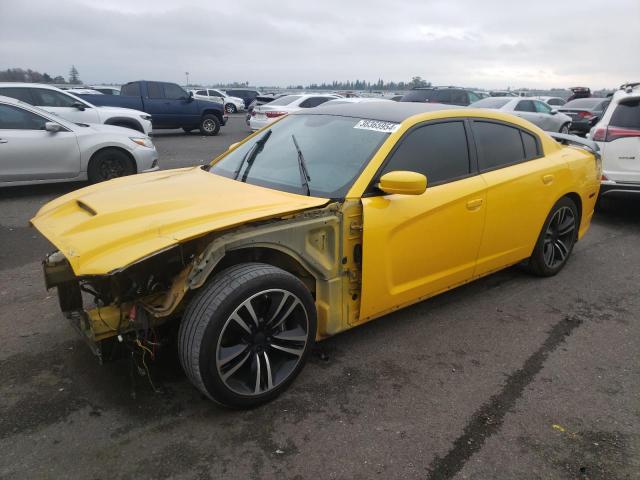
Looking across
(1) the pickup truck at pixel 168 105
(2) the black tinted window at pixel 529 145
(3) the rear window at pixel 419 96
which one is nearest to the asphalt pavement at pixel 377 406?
(2) the black tinted window at pixel 529 145

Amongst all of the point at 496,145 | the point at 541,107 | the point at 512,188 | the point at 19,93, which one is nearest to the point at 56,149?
the point at 19,93

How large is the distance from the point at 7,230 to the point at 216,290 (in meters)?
4.71

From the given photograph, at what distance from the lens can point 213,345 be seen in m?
2.49

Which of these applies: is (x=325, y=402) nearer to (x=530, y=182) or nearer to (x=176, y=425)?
(x=176, y=425)

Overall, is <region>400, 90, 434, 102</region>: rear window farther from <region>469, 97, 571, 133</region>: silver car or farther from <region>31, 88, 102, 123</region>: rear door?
<region>31, 88, 102, 123</region>: rear door

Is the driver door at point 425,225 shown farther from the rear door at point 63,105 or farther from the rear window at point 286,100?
the rear window at point 286,100

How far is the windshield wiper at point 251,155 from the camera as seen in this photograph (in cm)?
356

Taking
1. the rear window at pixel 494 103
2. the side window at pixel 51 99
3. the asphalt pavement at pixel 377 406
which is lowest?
the asphalt pavement at pixel 377 406

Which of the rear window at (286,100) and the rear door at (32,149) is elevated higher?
the rear window at (286,100)

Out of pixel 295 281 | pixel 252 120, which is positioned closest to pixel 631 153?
pixel 295 281

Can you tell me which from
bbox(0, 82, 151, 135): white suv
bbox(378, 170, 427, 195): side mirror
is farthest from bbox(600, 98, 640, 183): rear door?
bbox(0, 82, 151, 135): white suv

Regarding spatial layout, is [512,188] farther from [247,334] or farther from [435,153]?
[247,334]

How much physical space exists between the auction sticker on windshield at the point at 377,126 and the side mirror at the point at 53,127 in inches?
232

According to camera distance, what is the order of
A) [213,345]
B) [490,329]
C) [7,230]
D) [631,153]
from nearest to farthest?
[213,345], [490,329], [7,230], [631,153]
